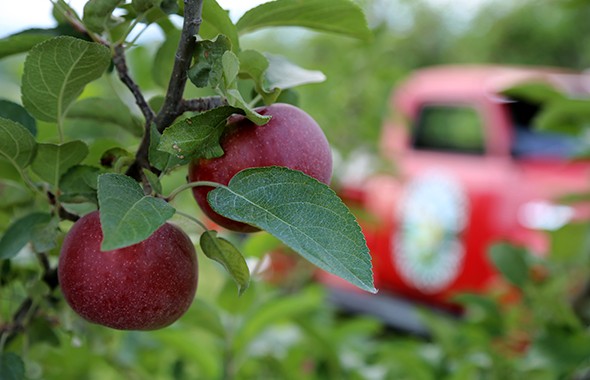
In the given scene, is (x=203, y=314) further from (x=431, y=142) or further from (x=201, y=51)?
(x=431, y=142)

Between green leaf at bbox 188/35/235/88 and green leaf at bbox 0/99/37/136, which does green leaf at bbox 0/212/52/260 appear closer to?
green leaf at bbox 0/99/37/136

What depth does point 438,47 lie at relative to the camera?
370 inches

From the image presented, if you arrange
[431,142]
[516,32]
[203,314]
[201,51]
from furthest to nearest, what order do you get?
[516,32] < [431,142] < [203,314] < [201,51]

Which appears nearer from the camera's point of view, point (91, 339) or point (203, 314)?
point (91, 339)

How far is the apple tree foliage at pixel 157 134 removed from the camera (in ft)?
1.60

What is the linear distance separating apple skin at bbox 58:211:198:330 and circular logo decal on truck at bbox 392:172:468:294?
285cm

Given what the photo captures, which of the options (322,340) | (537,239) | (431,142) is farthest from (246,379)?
(431,142)

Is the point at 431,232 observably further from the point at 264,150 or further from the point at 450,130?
the point at 264,150

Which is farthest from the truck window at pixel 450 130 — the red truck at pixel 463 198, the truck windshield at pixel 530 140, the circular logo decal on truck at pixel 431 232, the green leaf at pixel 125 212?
the green leaf at pixel 125 212

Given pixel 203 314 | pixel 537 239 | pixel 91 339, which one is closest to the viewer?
pixel 91 339

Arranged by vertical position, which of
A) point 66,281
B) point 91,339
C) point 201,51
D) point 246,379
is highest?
point 201,51

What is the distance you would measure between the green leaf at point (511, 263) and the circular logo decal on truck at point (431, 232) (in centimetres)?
214

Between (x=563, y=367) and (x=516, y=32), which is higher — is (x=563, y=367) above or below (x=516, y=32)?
above

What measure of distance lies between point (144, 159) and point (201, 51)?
111 mm
